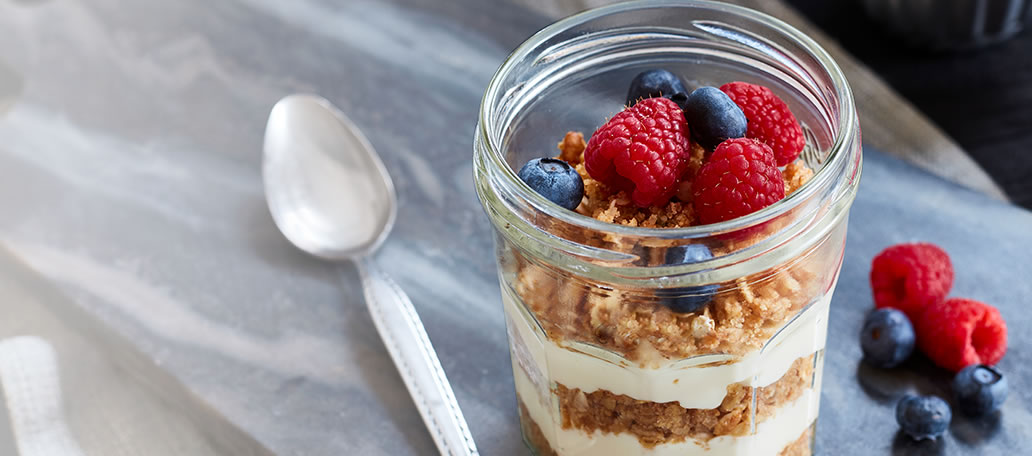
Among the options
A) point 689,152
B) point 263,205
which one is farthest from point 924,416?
point 263,205

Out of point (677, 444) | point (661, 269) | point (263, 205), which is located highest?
point (661, 269)

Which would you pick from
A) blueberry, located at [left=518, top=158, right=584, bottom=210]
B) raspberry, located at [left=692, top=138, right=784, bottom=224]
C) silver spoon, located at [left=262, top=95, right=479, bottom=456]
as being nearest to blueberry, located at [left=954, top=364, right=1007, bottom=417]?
raspberry, located at [left=692, top=138, right=784, bottom=224]

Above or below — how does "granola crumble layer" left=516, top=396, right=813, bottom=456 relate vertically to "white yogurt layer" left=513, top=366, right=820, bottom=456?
below

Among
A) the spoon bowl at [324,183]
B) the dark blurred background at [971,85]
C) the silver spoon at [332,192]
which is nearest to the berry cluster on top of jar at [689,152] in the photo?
the silver spoon at [332,192]

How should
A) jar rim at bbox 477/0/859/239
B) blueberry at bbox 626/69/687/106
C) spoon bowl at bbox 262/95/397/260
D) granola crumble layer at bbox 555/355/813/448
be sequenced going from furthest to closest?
spoon bowl at bbox 262/95/397/260, blueberry at bbox 626/69/687/106, granola crumble layer at bbox 555/355/813/448, jar rim at bbox 477/0/859/239

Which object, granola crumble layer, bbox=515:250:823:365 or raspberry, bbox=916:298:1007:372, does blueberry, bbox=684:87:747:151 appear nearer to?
granola crumble layer, bbox=515:250:823:365

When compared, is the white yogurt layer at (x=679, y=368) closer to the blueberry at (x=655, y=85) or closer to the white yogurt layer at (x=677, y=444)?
the white yogurt layer at (x=677, y=444)

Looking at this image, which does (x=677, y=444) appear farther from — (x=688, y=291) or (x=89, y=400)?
(x=89, y=400)

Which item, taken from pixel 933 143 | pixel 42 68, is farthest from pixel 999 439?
pixel 42 68
